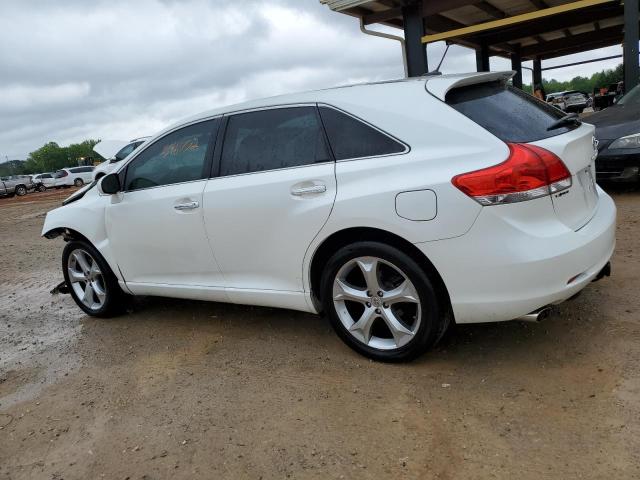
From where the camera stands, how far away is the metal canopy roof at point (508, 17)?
10656mm

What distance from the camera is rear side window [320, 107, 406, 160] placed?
300cm

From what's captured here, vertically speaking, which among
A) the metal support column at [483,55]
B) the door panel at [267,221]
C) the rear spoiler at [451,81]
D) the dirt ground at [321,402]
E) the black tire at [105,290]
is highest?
the metal support column at [483,55]

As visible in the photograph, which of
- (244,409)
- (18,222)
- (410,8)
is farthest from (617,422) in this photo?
(18,222)

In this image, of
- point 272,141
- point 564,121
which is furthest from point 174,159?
point 564,121

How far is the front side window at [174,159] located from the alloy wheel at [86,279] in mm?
888

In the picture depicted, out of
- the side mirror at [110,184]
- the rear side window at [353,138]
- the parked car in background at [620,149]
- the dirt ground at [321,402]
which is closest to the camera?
the dirt ground at [321,402]

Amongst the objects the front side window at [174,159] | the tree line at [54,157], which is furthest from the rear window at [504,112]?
the tree line at [54,157]

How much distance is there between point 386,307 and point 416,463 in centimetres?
95

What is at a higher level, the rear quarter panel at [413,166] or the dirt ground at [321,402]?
the rear quarter panel at [413,166]

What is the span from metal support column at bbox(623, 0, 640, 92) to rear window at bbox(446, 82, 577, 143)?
7.85 metres

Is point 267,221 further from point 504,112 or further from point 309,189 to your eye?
point 504,112

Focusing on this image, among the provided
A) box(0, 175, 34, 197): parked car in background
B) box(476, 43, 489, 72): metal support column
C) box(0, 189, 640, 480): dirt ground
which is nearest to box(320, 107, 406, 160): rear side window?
box(0, 189, 640, 480): dirt ground

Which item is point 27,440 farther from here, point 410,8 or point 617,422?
point 410,8

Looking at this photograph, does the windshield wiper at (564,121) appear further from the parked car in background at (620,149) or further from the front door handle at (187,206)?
the parked car in background at (620,149)
